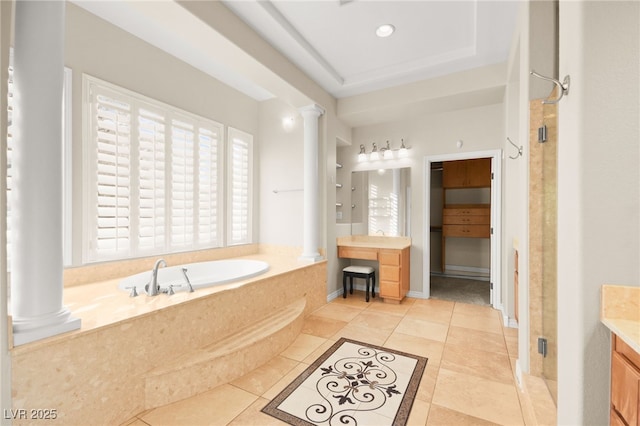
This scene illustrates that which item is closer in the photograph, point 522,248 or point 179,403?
point 179,403

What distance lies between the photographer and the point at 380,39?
107 inches

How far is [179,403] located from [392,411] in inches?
53.7

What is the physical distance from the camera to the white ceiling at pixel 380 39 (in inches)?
89.0

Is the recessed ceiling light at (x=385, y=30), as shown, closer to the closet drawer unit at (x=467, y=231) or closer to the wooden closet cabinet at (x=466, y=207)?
the wooden closet cabinet at (x=466, y=207)

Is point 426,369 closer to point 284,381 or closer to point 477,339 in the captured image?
point 477,339

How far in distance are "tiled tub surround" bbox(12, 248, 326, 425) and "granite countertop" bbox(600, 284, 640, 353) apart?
2058mm

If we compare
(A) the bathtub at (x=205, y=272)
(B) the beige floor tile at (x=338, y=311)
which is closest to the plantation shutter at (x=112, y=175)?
(A) the bathtub at (x=205, y=272)

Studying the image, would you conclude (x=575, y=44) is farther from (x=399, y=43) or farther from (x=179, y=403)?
(x=179, y=403)

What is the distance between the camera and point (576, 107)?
1047mm

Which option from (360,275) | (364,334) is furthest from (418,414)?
(360,275)

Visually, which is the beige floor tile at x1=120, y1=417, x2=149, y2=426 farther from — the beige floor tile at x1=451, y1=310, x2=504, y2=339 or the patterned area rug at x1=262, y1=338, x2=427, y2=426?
the beige floor tile at x1=451, y1=310, x2=504, y2=339

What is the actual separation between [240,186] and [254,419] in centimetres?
293

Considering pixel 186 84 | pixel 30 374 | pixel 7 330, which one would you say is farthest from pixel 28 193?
pixel 186 84

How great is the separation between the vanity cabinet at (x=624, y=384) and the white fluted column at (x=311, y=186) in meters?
2.84
